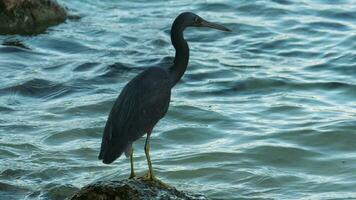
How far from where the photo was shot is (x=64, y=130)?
10.9 m

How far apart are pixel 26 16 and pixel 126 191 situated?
29.1 ft

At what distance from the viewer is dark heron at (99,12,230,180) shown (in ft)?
24.8

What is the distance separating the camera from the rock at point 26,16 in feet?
49.2

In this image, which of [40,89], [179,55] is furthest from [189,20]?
[40,89]

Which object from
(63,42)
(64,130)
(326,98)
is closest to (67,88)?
(64,130)

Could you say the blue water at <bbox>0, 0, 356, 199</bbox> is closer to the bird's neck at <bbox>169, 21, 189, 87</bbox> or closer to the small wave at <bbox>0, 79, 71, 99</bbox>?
the small wave at <bbox>0, 79, 71, 99</bbox>

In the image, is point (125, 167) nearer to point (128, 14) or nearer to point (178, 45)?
point (178, 45)

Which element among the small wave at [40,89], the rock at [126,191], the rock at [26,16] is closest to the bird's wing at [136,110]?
the rock at [126,191]

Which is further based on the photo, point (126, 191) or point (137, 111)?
point (137, 111)

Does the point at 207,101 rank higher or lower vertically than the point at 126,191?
lower

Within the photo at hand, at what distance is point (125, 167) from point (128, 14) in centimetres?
792

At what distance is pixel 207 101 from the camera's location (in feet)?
39.6

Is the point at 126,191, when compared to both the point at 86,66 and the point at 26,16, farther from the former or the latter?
the point at 26,16

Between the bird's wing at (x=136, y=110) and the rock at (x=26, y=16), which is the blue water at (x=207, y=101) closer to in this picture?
the rock at (x=26, y=16)
